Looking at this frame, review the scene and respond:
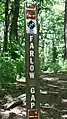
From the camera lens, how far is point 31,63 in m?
4.11

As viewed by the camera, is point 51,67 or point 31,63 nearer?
point 31,63

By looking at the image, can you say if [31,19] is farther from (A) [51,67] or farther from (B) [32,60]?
(A) [51,67]

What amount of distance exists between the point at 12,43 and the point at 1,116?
1027cm

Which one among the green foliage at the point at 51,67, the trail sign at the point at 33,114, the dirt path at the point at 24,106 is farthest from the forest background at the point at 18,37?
the trail sign at the point at 33,114

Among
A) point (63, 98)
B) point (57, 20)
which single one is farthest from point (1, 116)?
point (57, 20)

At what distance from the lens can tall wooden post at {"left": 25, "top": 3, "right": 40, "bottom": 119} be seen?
4.08 meters

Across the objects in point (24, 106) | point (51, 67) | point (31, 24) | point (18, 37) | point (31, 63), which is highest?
point (31, 24)

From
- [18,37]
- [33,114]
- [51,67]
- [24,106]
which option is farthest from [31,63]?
[18,37]

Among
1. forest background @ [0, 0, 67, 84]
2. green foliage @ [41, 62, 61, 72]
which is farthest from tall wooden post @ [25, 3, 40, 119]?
green foliage @ [41, 62, 61, 72]

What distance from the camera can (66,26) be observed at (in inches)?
918

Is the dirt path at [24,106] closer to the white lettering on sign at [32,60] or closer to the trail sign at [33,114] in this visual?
the trail sign at [33,114]

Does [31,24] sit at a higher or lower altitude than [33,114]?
→ higher

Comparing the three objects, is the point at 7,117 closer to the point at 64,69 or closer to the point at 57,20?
the point at 64,69

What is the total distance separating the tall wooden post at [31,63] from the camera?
4078mm
